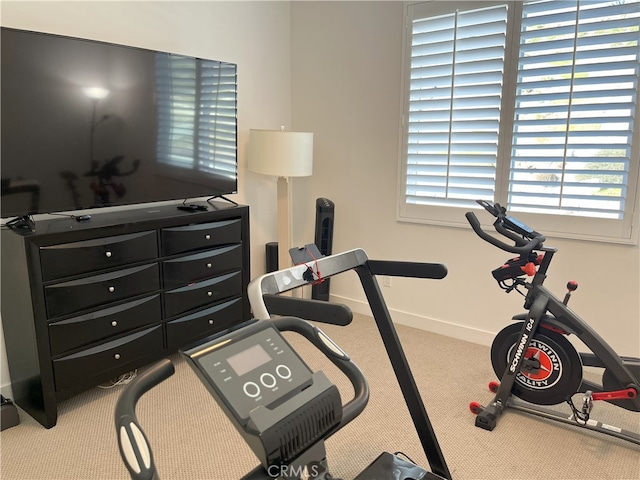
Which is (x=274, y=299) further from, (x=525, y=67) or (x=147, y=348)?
(x=525, y=67)

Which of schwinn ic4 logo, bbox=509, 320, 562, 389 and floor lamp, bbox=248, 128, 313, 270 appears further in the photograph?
floor lamp, bbox=248, 128, 313, 270

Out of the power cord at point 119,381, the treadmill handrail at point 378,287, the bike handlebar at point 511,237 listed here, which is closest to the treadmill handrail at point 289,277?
the treadmill handrail at point 378,287

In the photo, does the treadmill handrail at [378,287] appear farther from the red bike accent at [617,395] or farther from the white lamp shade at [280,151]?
the white lamp shade at [280,151]

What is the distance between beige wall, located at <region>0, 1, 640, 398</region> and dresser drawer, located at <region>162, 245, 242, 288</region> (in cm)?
73

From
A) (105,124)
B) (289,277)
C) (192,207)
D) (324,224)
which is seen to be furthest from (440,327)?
(105,124)

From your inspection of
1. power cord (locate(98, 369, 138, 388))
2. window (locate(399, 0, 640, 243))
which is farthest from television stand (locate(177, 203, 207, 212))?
window (locate(399, 0, 640, 243))

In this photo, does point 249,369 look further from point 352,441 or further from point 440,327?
point 440,327

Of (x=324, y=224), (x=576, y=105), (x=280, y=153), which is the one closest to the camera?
(x=576, y=105)

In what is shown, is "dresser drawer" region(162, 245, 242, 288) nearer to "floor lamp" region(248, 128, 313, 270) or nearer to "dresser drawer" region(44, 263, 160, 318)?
"dresser drawer" region(44, 263, 160, 318)

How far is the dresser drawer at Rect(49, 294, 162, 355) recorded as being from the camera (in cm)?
222

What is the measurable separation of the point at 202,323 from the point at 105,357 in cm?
61

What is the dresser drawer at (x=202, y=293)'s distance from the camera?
8.84ft

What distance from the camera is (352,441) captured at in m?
2.16

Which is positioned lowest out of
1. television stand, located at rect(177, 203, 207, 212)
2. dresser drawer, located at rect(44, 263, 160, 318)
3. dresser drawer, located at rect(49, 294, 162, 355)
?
dresser drawer, located at rect(49, 294, 162, 355)
